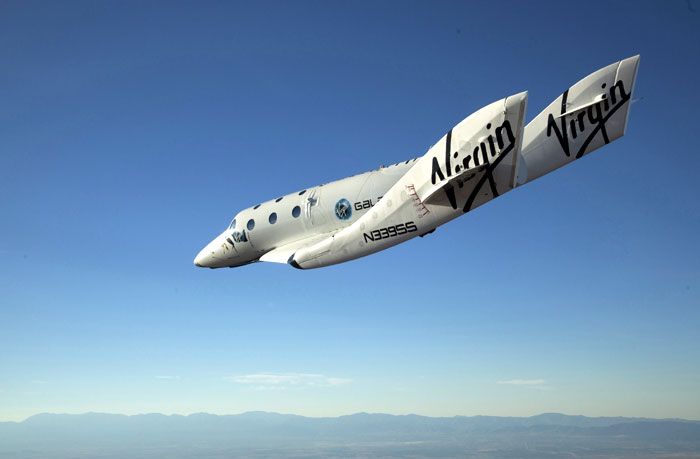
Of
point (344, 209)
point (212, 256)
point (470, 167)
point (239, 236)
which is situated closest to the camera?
point (470, 167)

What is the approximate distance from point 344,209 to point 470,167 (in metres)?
9.17

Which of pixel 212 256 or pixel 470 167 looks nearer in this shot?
pixel 470 167

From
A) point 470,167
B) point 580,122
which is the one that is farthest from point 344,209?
point 580,122

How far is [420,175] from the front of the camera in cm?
2814

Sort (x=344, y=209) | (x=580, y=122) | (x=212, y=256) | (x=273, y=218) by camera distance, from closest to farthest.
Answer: (x=580, y=122) → (x=344, y=209) → (x=273, y=218) → (x=212, y=256)

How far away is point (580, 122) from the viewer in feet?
93.5

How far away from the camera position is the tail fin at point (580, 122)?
28000 millimetres

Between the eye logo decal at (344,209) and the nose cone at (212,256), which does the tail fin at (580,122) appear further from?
the nose cone at (212,256)

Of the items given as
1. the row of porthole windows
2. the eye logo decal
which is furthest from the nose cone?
the eye logo decal

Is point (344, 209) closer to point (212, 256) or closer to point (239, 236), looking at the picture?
point (239, 236)

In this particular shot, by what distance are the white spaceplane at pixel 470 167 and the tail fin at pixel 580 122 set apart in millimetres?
46

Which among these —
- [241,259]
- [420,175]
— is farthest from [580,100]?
[241,259]

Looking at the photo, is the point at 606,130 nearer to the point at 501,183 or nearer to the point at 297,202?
the point at 501,183

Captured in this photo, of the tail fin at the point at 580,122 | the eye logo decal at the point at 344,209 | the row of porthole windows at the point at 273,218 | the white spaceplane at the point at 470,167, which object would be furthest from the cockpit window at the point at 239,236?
the tail fin at the point at 580,122
